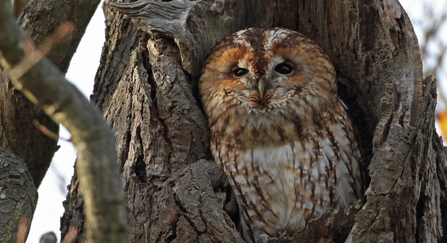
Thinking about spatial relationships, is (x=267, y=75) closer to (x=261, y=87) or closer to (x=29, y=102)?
(x=261, y=87)

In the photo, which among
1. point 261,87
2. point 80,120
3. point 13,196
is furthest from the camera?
point 261,87

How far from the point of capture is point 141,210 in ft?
11.2

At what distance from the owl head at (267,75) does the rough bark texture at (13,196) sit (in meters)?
1.06

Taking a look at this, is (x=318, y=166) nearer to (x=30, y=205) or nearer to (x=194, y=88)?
(x=194, y=88)

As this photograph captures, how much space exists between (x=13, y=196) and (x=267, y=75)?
1.42 metres

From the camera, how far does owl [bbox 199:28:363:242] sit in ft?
12.0

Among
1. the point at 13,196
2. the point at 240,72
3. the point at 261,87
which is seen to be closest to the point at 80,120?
the point at 13,196

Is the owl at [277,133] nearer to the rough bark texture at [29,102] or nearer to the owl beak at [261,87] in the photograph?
the owl beak at [261,87]

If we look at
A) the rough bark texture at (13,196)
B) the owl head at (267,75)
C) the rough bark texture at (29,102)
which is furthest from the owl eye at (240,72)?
the rough bark texture at (13,196)

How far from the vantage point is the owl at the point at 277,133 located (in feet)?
12.0

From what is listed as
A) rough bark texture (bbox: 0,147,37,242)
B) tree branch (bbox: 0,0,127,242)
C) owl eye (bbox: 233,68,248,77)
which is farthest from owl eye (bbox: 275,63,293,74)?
tree branch (bbox: 0,0,127,242)

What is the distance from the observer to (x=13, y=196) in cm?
330

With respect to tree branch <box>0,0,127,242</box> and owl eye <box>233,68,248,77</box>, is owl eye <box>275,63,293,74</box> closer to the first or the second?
owl eye <box>233,68,248,77</box>

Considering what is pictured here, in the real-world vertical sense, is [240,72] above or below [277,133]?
above
